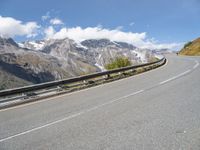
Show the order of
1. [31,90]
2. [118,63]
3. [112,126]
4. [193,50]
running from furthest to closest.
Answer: [193,50]
[118,63]
[31,90]
[112,126]

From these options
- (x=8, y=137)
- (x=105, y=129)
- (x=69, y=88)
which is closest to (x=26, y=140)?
(x=8, y=137)

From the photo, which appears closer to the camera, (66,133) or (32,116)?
(66,133)

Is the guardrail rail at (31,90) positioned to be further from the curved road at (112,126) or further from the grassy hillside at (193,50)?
the grassy hillside at (193,50)

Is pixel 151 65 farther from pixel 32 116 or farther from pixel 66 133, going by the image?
pixel 66 133

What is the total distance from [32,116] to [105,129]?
3.31 meters

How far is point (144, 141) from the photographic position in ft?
16.9

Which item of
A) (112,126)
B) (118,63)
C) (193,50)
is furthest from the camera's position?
(193,50)

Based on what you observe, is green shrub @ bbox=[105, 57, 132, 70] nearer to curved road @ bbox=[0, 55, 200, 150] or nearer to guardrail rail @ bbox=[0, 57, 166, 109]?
guardrail rail @ bbox=[0, 57, 166, 109]

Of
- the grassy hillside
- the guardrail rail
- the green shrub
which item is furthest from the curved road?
the grassy hillside

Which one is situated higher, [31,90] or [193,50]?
[193,50]

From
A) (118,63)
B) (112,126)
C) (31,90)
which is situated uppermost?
(118,63)

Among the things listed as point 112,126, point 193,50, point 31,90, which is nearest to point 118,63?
point 31,90

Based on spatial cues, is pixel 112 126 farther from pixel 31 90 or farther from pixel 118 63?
pixel 118 63

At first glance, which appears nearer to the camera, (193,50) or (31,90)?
(31,90)
